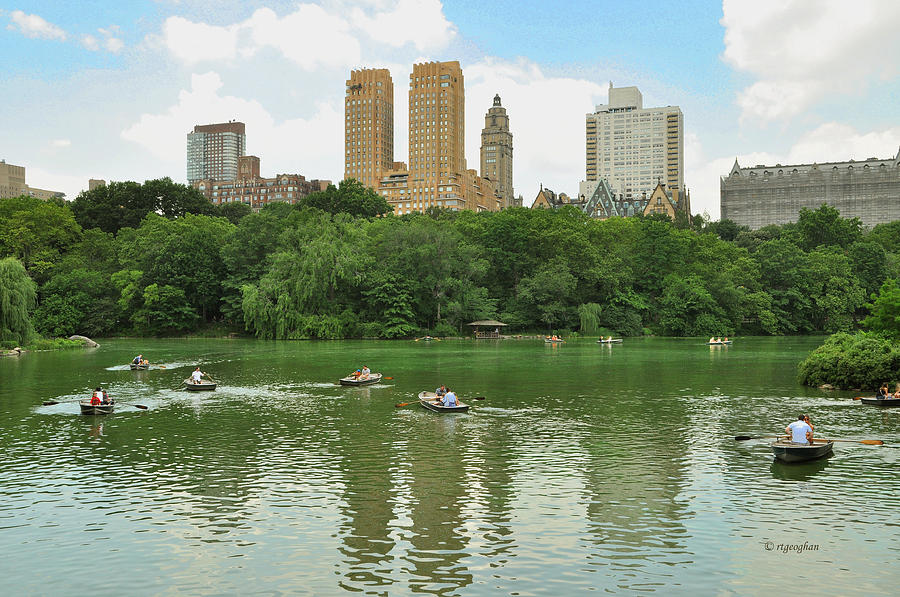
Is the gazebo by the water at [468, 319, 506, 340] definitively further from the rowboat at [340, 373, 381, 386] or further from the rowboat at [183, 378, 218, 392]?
the rowboat at [183, 378, 218, 392]

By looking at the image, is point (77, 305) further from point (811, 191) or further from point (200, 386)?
point (811, 191)

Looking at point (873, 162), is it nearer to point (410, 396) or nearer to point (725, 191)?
point (725, 191)

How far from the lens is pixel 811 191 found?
175125 millimetres

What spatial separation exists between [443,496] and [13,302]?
5832 cm

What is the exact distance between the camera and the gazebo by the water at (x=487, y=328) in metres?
89.1

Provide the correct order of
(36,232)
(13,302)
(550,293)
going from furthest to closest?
(36,232) < (550,293) < (13,302)

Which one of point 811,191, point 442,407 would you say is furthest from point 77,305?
point 811,191

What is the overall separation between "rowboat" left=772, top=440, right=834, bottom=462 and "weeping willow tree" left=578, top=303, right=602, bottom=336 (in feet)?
238

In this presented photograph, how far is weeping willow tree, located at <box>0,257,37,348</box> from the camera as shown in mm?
60406

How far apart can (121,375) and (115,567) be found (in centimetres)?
3579

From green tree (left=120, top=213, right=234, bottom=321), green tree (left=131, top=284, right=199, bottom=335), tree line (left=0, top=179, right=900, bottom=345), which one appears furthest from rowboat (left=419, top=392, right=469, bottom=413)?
green tree (left=120, top=213, right=234, bottom=321)

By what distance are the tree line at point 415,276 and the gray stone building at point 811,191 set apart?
70.4 metres

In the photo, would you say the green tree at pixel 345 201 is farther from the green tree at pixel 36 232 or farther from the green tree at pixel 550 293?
the green tree at pixel 550 293

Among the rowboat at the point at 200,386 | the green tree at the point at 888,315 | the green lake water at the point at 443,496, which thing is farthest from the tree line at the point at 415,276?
the green lake water at the point at 443,496
